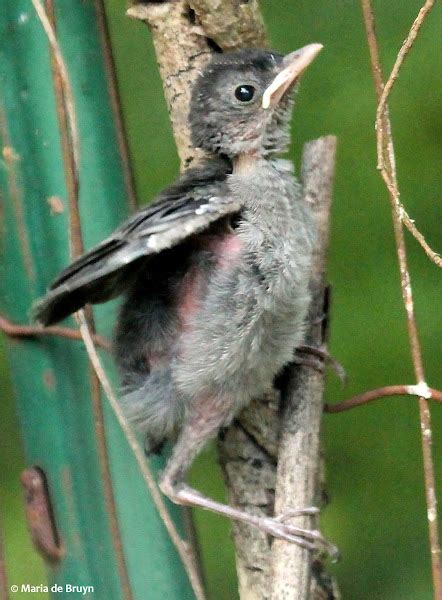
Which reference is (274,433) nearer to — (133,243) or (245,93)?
Result: (133,243)

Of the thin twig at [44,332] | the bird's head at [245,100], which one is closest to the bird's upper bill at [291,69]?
the bird's head at [245,100]

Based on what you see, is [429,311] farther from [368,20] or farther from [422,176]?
[368,20]

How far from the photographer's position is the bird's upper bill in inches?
51.2

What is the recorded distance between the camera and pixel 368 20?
107 cm

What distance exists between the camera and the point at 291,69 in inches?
51.4

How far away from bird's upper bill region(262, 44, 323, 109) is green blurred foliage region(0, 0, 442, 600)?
65cm

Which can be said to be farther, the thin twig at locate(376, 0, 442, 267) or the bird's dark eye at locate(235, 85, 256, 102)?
the bird's dark eye at locate(235, 85, 256, 102)

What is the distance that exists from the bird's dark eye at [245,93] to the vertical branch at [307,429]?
0.11 m

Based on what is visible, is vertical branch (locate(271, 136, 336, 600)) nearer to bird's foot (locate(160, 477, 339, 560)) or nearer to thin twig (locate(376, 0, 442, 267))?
bird's foot (locate(160, 477, 339, 560))

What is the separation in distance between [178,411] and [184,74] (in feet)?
1.52

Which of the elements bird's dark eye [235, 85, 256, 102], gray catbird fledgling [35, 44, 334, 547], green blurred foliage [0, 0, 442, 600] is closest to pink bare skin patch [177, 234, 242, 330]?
gray catbird fledgling [35, 44, 334, 547]

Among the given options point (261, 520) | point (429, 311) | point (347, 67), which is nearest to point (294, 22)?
point (347, 67)

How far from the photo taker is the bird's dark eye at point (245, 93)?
132 cm

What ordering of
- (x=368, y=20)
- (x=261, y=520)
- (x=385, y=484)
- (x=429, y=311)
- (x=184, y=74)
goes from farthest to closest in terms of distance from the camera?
(x=385, y=484), (x=429, y=311), (x=184, y=74), (x=261, y=520), (x=368, y=20)
